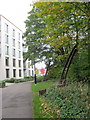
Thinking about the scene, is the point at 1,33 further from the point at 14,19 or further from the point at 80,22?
the point at 80,22

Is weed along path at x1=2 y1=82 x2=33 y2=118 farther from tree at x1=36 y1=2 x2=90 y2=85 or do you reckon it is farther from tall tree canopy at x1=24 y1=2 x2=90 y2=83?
tree at x1=36 y1=2 x2=90 y2=85

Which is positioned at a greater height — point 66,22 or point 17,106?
point 66,22

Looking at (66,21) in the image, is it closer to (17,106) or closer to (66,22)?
(66,22)

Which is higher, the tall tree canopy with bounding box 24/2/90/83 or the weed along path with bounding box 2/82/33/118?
the tall tree canopy with bounding box 24/2/90/83

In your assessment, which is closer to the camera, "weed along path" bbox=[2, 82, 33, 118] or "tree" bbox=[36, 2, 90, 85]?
"weed along path" bbox=[2, 82, 33, 118]

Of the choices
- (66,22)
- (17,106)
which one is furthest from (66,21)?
(17,106)

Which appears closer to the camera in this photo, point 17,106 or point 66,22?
point 17,106

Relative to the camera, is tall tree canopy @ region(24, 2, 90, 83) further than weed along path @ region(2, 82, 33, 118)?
Yes

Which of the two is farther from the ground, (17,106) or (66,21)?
(66,21)

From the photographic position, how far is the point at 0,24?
270 inches

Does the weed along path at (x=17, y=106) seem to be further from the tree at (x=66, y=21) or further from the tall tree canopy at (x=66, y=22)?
the tree at (x=66, y=21)

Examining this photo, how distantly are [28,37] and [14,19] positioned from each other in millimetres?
6395

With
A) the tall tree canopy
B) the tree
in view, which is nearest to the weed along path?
the tall tree canopy

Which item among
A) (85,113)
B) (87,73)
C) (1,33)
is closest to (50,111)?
(85,113)
